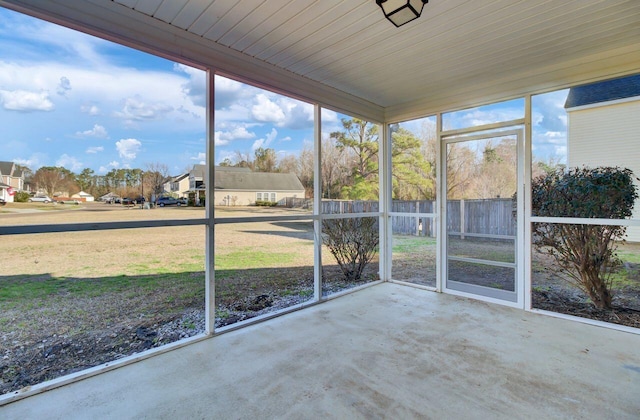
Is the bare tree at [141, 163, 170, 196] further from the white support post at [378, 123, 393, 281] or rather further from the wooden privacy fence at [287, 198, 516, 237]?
the white support post at [378, 123, 393, 281]

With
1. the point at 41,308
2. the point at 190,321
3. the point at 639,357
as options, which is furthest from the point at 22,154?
the point at 639,357

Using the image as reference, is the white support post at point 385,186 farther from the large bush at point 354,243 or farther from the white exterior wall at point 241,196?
the white exterior wall at point 241,196

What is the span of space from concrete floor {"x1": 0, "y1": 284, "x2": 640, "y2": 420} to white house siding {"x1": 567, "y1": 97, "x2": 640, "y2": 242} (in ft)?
5.50

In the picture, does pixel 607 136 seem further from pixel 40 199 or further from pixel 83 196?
pixel 40 199

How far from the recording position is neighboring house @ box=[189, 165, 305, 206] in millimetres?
2939

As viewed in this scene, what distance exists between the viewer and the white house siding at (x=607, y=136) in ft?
10.1

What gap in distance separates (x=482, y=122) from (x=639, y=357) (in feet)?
9.23

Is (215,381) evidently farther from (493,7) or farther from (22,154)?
(493,7)

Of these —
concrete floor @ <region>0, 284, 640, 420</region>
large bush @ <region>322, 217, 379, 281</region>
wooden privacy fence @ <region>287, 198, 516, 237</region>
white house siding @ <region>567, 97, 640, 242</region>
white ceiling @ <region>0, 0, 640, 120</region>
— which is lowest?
concrete floor @ <region>0, 284, 640, 420</region>

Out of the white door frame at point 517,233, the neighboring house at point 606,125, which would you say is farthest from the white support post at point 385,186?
the neighboring house at point 606,125

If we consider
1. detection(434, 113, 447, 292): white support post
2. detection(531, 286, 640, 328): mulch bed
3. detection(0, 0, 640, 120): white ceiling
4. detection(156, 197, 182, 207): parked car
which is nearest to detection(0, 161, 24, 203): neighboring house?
detection(156, 197, 182, 207): parked car

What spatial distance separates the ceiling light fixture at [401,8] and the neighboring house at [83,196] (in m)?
2.56

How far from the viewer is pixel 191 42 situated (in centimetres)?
270

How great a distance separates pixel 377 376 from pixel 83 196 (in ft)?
8.60
